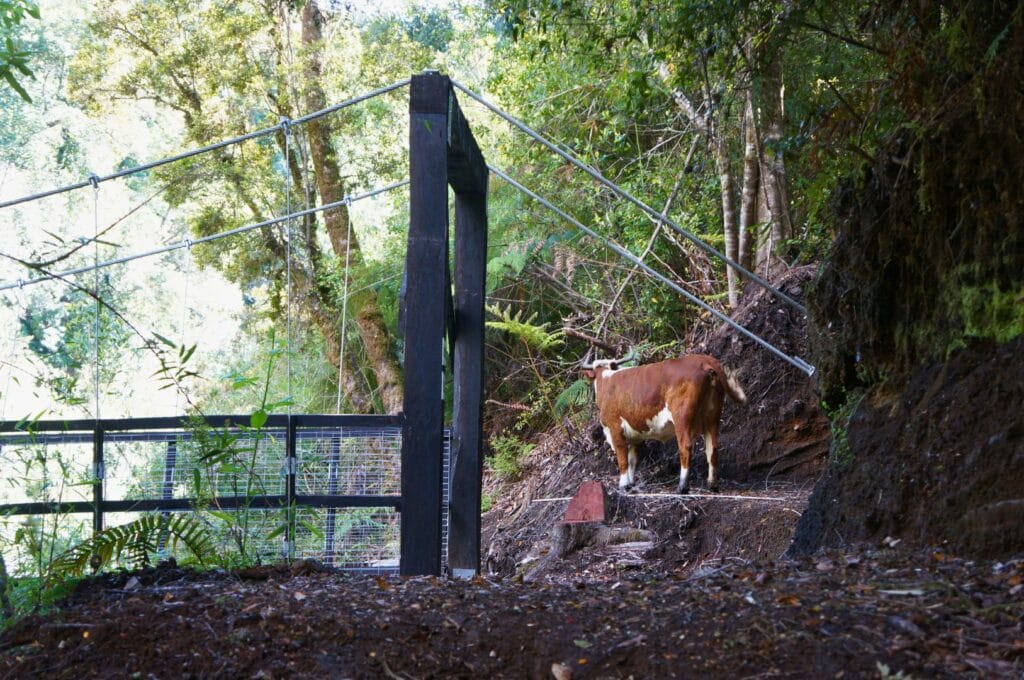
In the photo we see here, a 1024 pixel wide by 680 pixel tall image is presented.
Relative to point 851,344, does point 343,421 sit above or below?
below

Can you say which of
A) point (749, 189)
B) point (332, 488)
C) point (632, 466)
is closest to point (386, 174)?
point (749, 189)

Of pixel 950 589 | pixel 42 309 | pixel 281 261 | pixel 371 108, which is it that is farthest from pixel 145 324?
pixel 950 589

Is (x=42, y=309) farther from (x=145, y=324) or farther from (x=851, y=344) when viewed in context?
(x=851, y=344)

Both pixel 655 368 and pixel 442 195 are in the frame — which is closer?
pixel 442 195

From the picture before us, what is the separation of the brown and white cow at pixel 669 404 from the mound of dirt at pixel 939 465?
2976 millimetres

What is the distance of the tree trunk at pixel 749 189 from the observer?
28.7 feet

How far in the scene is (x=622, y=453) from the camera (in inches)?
313

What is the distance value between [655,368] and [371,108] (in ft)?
26.2

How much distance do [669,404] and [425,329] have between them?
3.31 metres

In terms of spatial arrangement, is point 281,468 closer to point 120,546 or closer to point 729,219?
point 120,546

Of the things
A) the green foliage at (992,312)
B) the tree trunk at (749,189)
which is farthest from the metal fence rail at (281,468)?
the tree trunk at (749,189)

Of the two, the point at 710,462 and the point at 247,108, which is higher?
the point at 247,108

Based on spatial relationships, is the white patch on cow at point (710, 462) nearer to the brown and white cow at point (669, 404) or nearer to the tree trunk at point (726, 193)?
the brown and white cow at point (669, 404)

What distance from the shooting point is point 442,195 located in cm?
464
